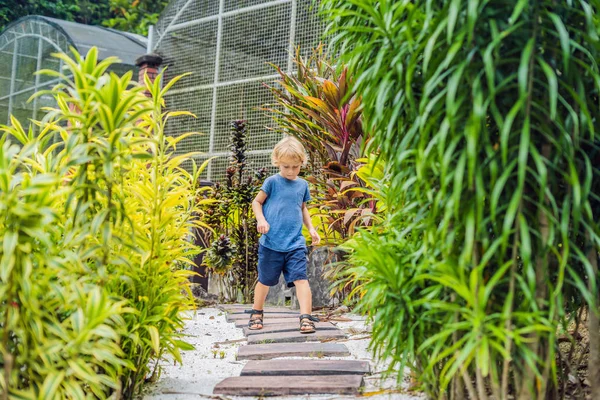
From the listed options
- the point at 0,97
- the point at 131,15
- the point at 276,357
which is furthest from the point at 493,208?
the point at 131,15

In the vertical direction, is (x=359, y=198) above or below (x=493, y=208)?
above

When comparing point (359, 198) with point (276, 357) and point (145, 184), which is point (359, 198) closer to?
point (276, 357)

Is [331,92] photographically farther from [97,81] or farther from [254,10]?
[254,10]

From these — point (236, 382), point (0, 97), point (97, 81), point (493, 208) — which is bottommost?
point (236, 382)

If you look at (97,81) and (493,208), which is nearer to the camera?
(493,208)

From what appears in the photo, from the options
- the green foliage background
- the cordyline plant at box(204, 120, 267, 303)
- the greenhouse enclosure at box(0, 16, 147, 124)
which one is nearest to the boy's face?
the cordyline plant at box(204, 120, 267, 303)

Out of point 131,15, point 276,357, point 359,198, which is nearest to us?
point 276,357

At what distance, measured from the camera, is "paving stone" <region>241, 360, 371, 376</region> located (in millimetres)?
2746

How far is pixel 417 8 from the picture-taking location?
185 cm

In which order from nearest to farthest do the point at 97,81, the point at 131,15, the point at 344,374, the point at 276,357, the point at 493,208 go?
1. the point at 493,208
2. the point at 97,81
3. the point at 344,374
4. the point at 276,357
5. the point at 131,15

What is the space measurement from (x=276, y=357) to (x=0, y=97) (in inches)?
476

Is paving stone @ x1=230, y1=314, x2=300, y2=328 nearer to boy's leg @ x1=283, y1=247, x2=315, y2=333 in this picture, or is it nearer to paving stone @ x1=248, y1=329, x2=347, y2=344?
boy's leg @ x1=283, y1=247, x2=315, y2=333

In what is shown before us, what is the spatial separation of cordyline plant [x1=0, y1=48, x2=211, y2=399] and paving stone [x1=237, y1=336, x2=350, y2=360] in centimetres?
73

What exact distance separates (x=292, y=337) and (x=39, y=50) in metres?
10.2
